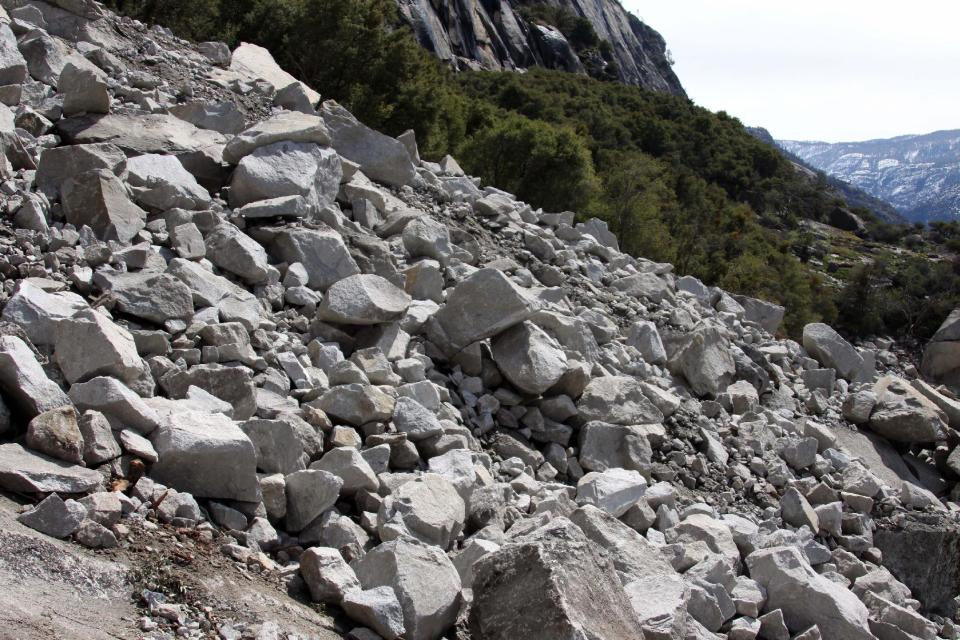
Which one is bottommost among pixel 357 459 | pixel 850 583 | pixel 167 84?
pixel 850 583

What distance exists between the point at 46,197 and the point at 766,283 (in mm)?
36121

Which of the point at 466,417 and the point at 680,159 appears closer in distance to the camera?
the point at 466,417

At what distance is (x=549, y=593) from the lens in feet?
13.4

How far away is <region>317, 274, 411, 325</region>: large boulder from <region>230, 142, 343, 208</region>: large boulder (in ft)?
6.01

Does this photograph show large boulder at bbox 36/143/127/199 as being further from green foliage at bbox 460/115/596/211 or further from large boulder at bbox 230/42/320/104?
green foliage at bbox 460/115/596/211

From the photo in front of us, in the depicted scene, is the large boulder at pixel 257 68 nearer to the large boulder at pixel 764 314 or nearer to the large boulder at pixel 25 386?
the large boulder at pixel 764 314

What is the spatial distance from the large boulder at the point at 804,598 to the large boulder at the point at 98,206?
20.1ft

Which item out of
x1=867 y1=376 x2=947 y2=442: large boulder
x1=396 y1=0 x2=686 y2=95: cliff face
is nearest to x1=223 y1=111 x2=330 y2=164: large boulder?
x1=867 y1=376 x2=947 y2=442: large boulder

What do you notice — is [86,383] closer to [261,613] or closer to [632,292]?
[261,613]

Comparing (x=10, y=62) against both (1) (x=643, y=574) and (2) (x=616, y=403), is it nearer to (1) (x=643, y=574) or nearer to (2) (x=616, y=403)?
(2) (x=616, y=403)

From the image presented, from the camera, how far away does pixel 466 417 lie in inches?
292

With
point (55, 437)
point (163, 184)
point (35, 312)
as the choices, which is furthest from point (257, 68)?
point (55, 437)

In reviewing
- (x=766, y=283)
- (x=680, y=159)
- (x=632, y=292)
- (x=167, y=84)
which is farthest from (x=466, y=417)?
(x=680, y=159)

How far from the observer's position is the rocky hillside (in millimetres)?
4133
